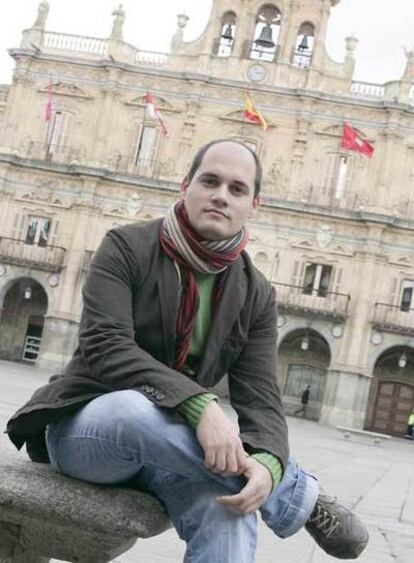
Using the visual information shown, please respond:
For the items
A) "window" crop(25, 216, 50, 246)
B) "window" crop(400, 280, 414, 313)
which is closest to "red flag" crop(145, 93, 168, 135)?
"window" crop(25, 216, 50, 246)

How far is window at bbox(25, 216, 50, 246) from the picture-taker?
125 ft

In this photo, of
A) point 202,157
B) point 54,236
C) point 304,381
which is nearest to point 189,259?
point 202,157

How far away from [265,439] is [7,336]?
36.4 m

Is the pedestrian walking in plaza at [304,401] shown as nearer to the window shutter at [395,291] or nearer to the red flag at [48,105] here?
the window shutter at [395,291]

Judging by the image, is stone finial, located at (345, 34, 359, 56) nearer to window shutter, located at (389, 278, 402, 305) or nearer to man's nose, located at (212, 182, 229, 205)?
window shutter, located at (389, 278, 402, 305)

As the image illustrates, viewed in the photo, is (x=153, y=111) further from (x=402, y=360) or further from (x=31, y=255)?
(x=402, y=360)

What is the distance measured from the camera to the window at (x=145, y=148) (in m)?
38.3

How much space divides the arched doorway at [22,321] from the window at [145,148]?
6.31 m

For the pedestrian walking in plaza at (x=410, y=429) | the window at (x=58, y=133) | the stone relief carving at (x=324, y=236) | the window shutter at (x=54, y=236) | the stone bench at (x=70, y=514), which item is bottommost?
the pedestrian walking in plaza at (x=410, y=429)

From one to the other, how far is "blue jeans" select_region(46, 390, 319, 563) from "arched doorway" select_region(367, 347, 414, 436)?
34621 mm

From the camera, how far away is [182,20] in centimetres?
3894

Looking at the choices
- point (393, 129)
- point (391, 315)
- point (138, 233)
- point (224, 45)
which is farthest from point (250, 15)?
point (138, 233)

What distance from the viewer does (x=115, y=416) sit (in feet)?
11.0

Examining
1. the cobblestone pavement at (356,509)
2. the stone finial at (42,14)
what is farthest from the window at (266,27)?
the cobblestone pavement at (356,509)
